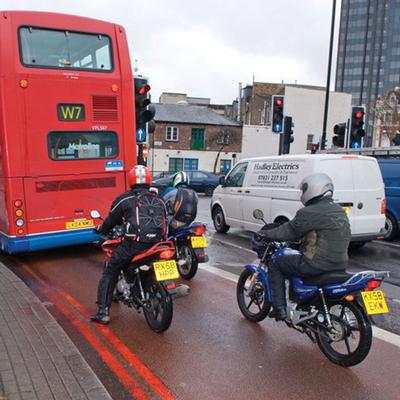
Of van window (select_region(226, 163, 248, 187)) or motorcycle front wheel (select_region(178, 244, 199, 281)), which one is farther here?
van window (select_region(226, 163, 248, 187))

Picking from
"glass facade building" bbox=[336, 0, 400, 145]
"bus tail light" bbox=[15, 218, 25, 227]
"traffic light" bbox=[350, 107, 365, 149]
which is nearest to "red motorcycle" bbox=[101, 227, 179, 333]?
"bus tail light" bbox=[15, 218, 25, 227]

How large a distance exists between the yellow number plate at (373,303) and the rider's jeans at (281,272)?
60cm

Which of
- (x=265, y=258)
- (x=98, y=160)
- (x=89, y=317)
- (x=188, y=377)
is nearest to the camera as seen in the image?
(x=188, y=377)

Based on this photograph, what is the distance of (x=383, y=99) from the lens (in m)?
45.8

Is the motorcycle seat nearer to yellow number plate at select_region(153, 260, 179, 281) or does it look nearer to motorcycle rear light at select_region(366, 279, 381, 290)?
motorcycle rear light at select_region(366, 279, 381, 290)

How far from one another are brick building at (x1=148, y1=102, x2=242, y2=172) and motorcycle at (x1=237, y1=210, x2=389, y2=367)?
36.7 m

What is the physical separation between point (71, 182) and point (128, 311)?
3.31 metres

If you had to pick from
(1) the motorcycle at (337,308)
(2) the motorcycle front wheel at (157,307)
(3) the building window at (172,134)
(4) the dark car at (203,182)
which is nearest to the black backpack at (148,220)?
(2) the motorcycle front wheel at (157,307)

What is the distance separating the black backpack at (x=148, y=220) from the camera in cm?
482

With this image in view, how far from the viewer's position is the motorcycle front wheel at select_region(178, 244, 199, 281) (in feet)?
23.3

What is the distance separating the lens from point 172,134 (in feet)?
136

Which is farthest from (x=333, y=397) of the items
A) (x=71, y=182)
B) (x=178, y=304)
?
(x=71, y=182)

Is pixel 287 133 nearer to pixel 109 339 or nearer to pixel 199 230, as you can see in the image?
pixel 199 230

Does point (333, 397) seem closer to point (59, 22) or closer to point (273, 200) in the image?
point (273, 200)
